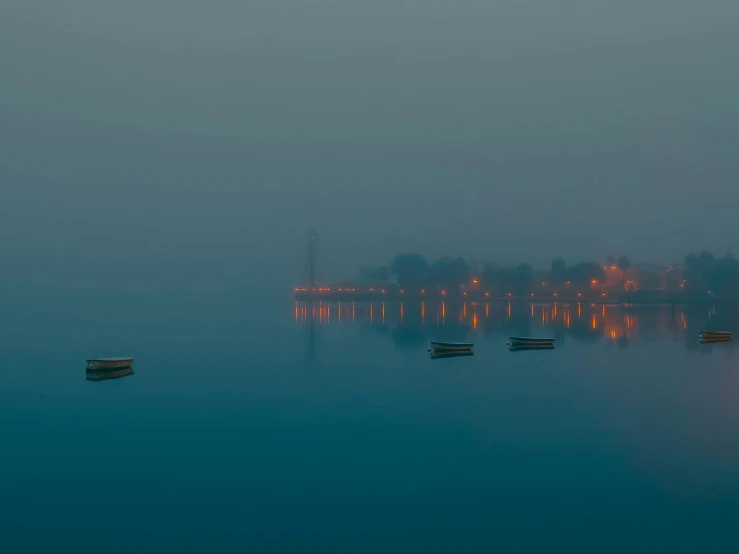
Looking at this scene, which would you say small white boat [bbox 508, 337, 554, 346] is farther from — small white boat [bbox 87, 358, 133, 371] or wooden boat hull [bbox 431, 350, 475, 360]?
small white boat [bbox 87, 358, 133, 371]

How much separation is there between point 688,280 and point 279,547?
122762 mm

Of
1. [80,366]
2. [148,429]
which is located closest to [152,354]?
[80,366]

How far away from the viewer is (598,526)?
426 inches

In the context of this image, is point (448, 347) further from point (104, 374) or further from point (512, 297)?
point (512, 297)

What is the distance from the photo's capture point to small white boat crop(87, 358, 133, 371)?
26984mm

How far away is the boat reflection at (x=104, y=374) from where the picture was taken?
2693 cm

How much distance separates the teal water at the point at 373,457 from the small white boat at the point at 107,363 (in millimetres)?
918

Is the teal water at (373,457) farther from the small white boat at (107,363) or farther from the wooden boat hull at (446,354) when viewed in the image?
the wooden boat hull at (446,354)

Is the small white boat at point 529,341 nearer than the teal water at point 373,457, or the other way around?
the teal water at point 373,457

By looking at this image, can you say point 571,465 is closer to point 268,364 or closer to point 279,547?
point 279,547

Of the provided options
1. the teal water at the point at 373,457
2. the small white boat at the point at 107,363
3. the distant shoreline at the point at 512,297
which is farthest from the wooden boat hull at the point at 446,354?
the distant shoreline at the point at 512,297

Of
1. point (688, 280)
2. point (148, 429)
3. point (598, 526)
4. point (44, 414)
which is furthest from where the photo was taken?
point (688, 280)

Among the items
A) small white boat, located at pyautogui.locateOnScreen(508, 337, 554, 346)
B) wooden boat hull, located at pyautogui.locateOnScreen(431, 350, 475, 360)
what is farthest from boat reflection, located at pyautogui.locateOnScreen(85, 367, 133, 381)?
small white boat, located at pyautogui.locateOnScreen(508, 337, 554, 346)

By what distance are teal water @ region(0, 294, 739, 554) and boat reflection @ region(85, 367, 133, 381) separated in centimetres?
61
